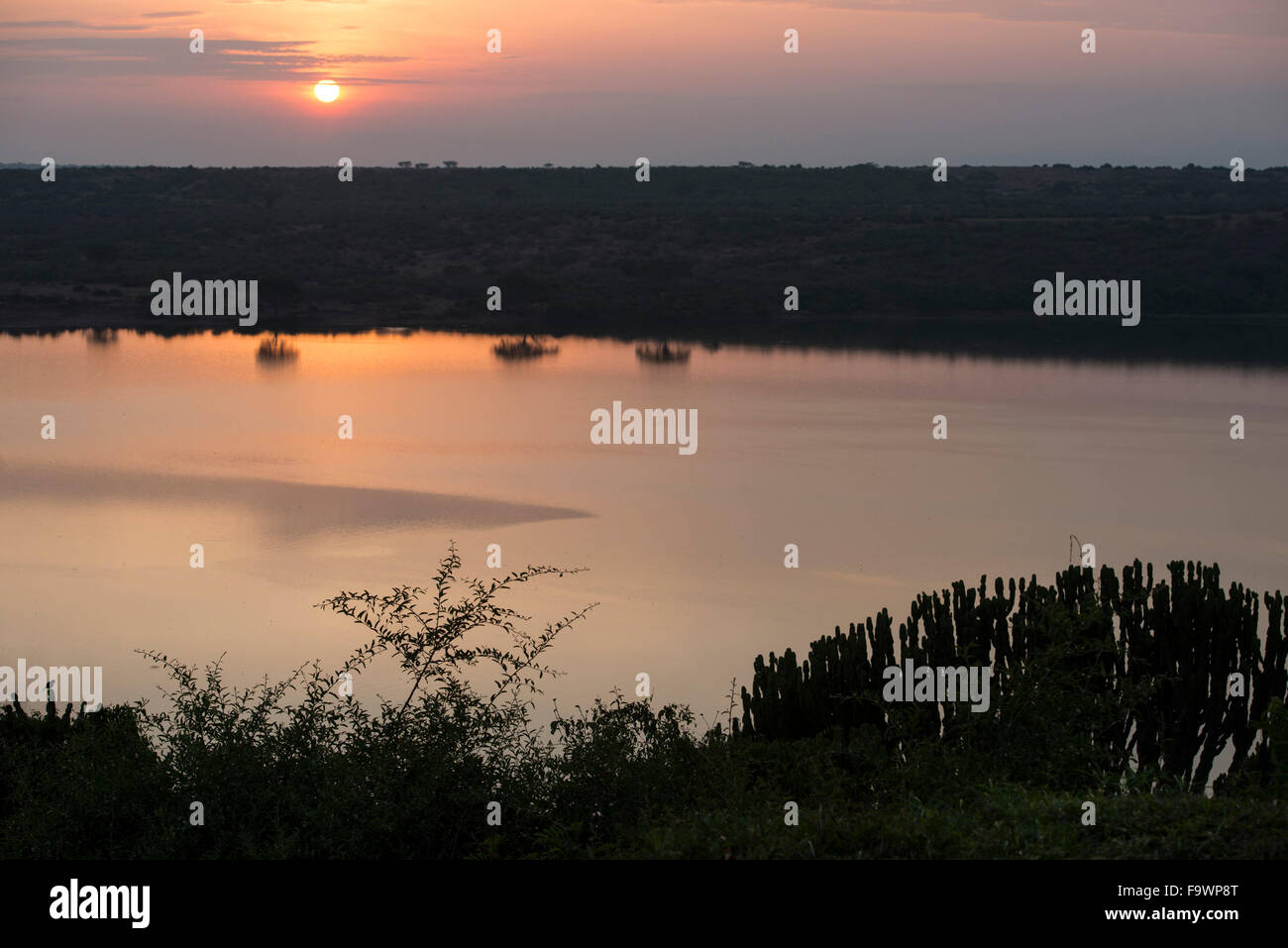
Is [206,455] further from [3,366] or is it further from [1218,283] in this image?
[1218,283]

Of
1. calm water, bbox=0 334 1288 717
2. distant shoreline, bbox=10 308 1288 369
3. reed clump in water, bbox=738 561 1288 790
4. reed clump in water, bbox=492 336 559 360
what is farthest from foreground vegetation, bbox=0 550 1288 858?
reed clump in water, bbox=492 336 559 360

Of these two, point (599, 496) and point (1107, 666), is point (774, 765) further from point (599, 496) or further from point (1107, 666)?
point (599, 496)

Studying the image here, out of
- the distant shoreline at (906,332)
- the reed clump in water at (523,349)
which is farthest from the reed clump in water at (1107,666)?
the reed clump in water at (523,349)

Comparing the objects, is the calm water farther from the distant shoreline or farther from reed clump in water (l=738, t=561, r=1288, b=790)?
the distant shoreline

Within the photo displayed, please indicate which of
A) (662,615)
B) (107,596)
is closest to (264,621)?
(107,596)

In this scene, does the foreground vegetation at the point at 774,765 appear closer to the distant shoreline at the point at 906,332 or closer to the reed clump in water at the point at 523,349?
the distant shoreline at the point at 906,332

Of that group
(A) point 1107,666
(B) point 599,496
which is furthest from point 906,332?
(A) point 1107,666
